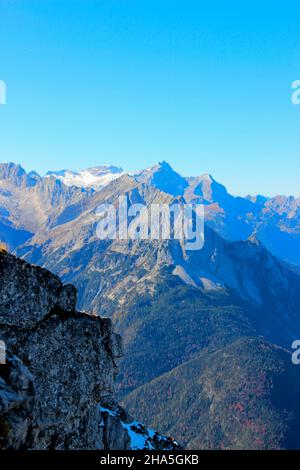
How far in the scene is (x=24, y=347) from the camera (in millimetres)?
40875

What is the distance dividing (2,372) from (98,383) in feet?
43.7

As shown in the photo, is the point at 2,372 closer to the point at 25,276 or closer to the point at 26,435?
the point at 26,435

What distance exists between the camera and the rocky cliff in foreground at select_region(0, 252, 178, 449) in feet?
116

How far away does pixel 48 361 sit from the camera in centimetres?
4219

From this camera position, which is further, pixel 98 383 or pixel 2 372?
pixel 98 383

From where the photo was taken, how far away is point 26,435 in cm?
3647

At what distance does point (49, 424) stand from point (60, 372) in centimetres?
432

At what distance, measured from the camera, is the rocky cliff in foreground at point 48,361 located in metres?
35.4
